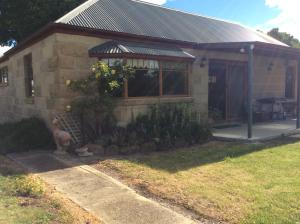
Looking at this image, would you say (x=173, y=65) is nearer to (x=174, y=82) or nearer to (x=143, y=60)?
(x=174, y=82)

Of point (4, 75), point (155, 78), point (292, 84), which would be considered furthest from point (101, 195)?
point (292, 84)

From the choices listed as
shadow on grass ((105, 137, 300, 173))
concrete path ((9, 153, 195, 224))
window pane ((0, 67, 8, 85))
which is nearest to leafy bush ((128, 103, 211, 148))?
shadow on grass ((105, 137, 300, 173))

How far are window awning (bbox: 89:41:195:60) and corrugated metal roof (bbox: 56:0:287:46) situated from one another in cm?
46

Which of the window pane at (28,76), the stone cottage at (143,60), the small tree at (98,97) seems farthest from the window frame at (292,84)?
the window pane at (28,76)

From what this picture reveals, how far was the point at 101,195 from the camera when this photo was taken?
4992mm

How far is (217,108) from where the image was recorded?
44.0ft

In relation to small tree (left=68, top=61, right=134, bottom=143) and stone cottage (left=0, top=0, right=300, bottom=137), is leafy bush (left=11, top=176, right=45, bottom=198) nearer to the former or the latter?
small tree (left=68, top=61, right=134, bottom=143)

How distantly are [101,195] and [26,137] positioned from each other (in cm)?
477

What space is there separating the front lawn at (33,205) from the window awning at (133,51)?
449cm

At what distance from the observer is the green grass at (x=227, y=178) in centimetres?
428

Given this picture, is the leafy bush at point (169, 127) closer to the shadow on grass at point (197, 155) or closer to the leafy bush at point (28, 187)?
the shadow on grass at point (197, 155)

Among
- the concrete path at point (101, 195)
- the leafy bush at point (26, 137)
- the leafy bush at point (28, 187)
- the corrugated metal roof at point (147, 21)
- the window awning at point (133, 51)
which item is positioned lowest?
the concrete path at point (101, 195)

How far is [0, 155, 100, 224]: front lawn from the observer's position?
13.2 ft

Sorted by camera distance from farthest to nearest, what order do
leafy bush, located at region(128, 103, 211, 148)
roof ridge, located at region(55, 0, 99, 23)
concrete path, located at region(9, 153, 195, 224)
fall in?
roof ridge, located at region(55, 0, 99, 23) → leafy bush, located at region(128, 103, 211, 148) → concrete path, located at region(9, 153, 195, 224)
